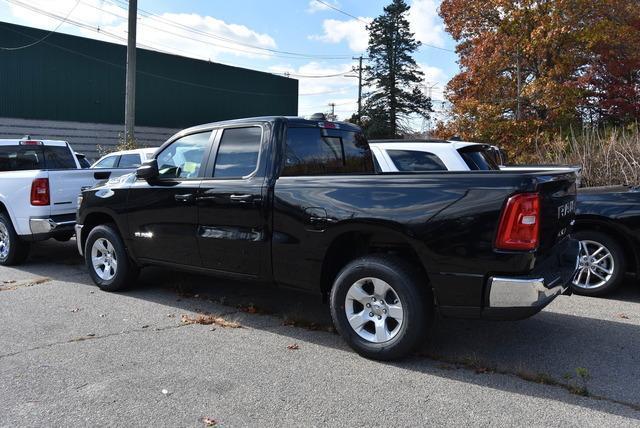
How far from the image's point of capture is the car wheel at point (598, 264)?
5.98 m

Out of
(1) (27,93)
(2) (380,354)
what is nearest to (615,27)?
(2) (380,354)

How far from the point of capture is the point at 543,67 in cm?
1518

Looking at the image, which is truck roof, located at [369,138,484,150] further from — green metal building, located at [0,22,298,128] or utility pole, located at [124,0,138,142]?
green metal building, located at [0,22,298,128]

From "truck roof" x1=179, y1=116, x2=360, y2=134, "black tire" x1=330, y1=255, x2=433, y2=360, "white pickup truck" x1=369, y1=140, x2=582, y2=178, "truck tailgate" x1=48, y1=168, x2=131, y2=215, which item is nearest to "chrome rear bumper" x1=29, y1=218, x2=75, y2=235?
"truck tailgate" x1=48, y1=168, x2=131, y2=215

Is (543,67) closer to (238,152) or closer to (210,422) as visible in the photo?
(238,152)

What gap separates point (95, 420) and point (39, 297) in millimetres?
3428

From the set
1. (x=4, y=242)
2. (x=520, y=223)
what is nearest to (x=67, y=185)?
(x=4, y=242)

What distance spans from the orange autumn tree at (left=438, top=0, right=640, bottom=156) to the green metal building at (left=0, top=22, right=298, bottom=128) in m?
21.9

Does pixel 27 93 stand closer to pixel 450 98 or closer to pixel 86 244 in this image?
pixel 450 98

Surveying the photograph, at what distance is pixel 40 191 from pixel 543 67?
1337 centimetres

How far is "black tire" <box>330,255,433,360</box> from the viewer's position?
13.1 feet

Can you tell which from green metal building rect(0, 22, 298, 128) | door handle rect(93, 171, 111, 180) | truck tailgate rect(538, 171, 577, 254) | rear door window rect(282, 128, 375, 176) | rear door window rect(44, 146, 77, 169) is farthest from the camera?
green metal building rect(0, 22, 298, 128)

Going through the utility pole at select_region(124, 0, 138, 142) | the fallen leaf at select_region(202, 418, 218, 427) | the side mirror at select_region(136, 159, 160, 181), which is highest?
the utility pole at select_region(124, 0, 138, 142)

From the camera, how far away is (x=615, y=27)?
1380cm
